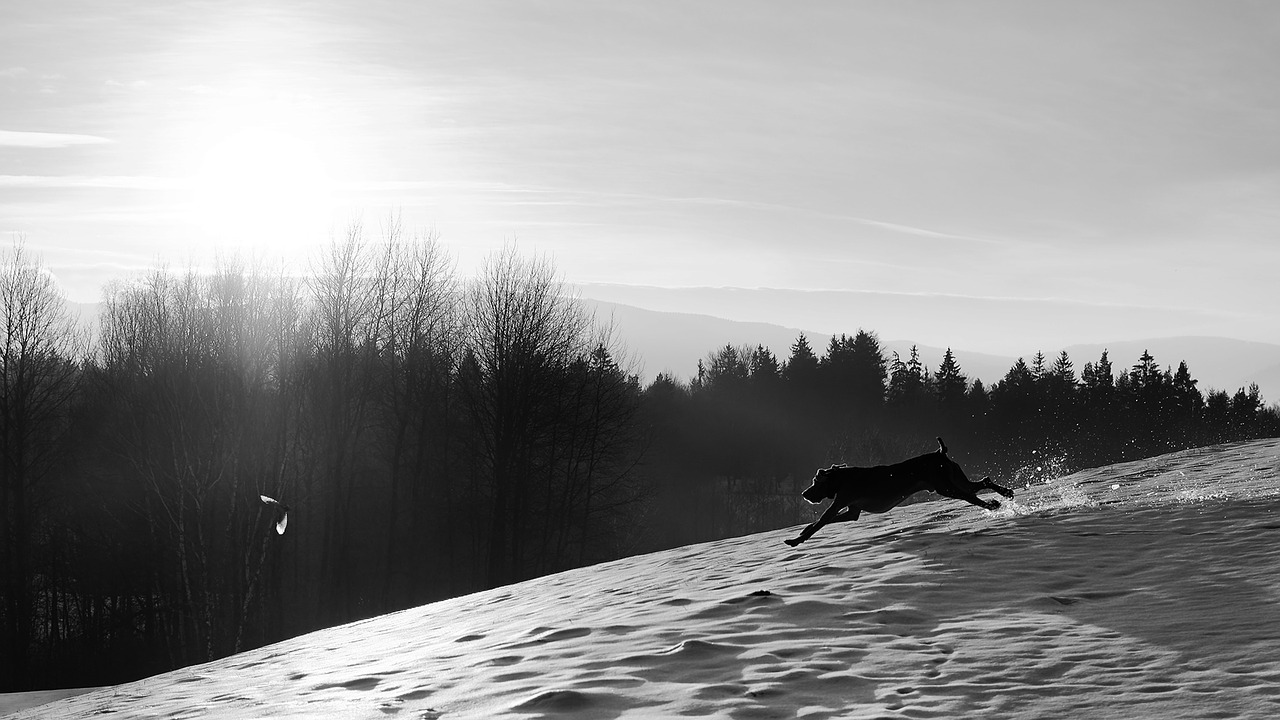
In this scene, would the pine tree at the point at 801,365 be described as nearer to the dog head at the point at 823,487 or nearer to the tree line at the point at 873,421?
the tree line at the point at 873,421

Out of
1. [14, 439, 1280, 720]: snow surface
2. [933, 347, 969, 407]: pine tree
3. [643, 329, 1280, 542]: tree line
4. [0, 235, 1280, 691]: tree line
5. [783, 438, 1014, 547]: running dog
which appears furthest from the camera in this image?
[933, 347, 969, 407]: pine tree

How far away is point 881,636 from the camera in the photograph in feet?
24.6

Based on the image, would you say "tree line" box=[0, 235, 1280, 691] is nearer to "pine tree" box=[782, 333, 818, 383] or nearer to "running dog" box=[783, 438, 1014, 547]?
"running dog" box=[783, 438, 1014, 547]

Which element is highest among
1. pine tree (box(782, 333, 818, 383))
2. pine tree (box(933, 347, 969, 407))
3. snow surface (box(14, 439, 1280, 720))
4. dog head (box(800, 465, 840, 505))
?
pine tree (box(782, 333, 818, 383))

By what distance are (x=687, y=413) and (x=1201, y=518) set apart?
76852 mm

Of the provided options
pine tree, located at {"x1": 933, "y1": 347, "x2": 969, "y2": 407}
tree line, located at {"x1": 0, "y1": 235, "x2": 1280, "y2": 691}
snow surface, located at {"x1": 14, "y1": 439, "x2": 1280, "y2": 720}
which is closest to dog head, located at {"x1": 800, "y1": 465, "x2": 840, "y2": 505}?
snow surface, located at {"x1": 14, "y1": 439, "x2": 1280, "y2": 720}

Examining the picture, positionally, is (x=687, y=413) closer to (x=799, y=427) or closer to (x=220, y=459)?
(x=799, y=427)

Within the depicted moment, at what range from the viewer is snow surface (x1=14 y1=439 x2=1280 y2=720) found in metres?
6.14

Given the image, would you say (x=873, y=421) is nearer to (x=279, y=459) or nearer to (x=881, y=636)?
(x=279, y=459)

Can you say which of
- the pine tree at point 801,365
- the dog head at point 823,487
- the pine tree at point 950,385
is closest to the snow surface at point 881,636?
the dog head at point 823,487

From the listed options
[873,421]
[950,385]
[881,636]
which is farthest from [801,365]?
[881,636]

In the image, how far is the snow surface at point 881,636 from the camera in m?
6.14

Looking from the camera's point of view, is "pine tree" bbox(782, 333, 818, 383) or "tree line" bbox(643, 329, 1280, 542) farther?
Answer: "pine tree" bbox(782, 333, 818, 383)

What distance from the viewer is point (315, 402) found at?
4072 cm
